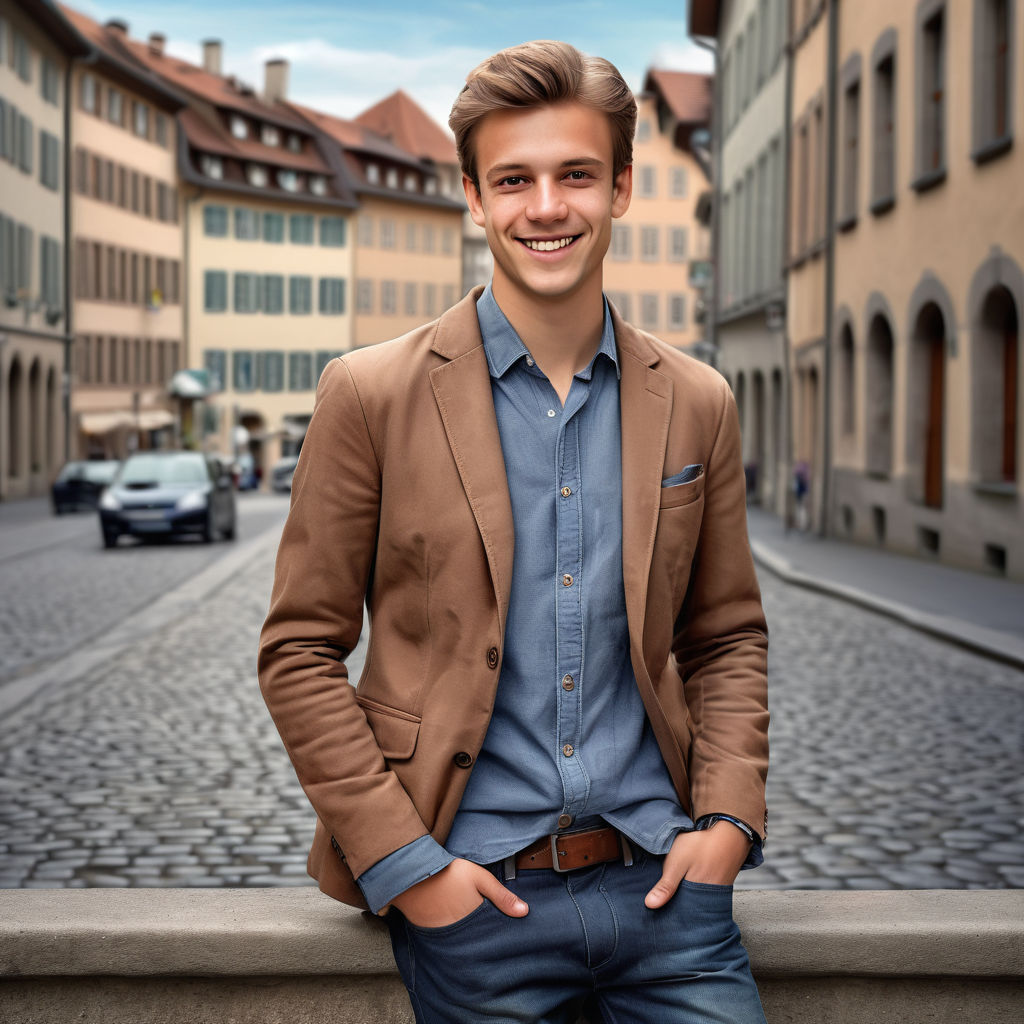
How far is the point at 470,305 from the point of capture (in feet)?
9.23

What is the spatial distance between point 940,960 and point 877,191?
22.7 metres

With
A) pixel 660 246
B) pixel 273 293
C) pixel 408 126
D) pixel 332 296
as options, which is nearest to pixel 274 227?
pixel 273 293

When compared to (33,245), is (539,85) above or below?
below

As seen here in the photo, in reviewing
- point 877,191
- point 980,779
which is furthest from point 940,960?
point 877,191

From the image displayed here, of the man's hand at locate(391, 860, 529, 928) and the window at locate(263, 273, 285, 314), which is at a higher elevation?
the window at locate(263, 273, 285, 314)

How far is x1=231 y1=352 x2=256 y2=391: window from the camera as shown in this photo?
7369 centimetres

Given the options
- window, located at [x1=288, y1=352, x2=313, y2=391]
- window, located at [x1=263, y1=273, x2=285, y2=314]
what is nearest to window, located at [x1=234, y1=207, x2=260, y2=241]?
window, located at [x1=263, y1=273, x2=285, y2=314]

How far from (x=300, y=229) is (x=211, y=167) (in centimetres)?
603

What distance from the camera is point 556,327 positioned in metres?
2.72

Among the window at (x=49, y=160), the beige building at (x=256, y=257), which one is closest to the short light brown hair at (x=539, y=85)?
the window at (x=49, y=160)

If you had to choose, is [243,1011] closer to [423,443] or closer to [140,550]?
[423,443]

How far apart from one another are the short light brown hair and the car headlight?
23.8 meters

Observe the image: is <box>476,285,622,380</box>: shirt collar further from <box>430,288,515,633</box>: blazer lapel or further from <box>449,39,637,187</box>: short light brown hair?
<box>449,39,637,187</box>: short light brown hair

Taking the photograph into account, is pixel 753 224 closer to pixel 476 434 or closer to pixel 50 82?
pixel 50 82
